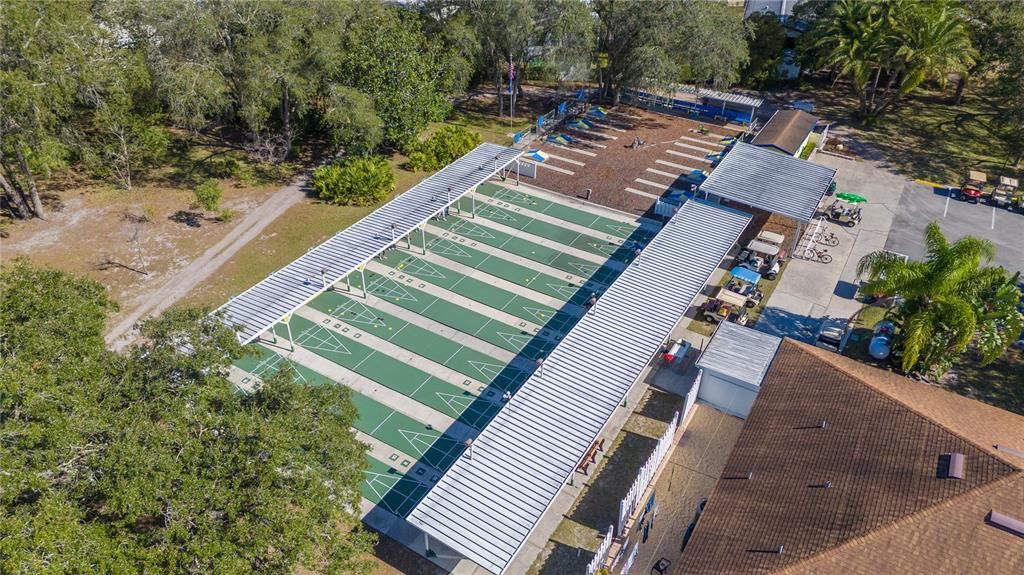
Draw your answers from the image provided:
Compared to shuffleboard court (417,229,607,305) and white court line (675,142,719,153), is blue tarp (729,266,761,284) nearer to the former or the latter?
shuffleboard court (417,229,607,305)


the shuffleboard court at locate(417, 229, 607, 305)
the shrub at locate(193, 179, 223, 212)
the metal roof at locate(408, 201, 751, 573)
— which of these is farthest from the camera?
the shrub at locate(193, 179, 223, 212)

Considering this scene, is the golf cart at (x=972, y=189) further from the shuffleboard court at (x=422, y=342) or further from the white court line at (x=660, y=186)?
the shuffleboard court at (x=422, y=342)

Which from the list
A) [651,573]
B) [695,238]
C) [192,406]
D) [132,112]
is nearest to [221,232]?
[132,112]

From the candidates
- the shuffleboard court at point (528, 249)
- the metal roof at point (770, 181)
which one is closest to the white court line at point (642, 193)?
the metal roof at point (770, 181)

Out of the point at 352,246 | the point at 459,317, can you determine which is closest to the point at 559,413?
the point at 459,317

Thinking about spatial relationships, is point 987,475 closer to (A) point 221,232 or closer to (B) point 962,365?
(B) point 962,365

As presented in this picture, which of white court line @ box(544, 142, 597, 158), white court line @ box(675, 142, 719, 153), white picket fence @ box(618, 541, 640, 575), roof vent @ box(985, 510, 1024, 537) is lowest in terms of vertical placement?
white picket fence @ box(618, 541, 640, 575)

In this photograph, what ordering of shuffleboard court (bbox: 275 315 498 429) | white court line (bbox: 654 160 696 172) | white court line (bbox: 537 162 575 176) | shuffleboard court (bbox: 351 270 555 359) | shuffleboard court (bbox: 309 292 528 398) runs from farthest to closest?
white court line (bbox: 654 160 696 172), white court line (bbox: 537 162 575 176), shuffleboard court (bbox: 351 270 555 359), shuffleboard court (bbox: 309 292 528 398), shuffleboard court (bbox: 275 315 498 429)

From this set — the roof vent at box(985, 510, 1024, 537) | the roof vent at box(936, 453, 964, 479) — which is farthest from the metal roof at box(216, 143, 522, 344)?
the roof vent at box(985, 510, 1024, 537)
